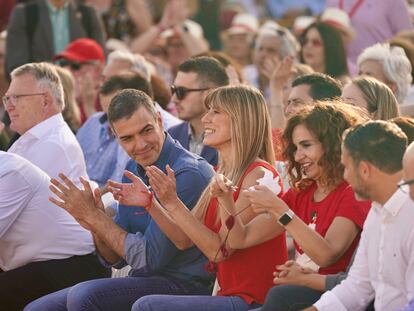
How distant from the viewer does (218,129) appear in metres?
5.93

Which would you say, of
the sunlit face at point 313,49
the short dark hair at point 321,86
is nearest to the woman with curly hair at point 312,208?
the short dark hair at point 321,86

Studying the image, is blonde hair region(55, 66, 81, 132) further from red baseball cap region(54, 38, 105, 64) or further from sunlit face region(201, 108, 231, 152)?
sunlit face region(201, 108, 231, 152)

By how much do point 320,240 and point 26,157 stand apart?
2.63 meters

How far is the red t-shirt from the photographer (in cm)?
539

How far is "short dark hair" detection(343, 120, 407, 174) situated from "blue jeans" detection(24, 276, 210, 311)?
5.36 feet

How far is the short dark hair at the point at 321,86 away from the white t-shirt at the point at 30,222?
1.69 m

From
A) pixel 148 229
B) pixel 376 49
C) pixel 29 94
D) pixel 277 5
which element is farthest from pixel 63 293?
pixel 277 5

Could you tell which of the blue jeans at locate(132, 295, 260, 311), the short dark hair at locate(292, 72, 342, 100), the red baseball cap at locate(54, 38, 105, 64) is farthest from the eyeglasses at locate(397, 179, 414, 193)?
the red baseball cap at locate(54, 38, 105, 64)

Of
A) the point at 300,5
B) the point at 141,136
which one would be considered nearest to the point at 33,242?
the point at 141,136

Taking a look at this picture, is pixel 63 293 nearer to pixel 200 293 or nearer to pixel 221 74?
pixel 200 293

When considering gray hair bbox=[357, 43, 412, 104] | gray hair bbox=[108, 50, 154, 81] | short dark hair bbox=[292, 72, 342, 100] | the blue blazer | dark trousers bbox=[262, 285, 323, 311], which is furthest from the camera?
gray hair bbox=[108, 50, 154, 81]

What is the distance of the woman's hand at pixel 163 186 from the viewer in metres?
5.65

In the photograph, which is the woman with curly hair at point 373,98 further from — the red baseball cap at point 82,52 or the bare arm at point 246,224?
the red baseball cap at point 82,52

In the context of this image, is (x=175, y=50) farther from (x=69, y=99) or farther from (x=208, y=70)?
(x=208, y=70)
